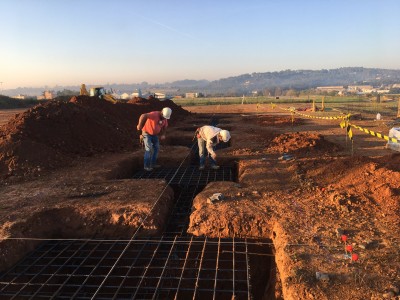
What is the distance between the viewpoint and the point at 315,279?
3.40 metres

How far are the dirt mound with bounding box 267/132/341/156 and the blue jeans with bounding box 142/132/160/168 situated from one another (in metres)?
3.60

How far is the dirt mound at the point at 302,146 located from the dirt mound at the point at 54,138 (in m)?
5.02

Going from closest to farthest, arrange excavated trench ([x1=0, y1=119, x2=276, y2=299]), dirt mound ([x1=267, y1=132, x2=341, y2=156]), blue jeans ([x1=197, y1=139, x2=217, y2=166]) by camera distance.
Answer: excavated trench ([x1=0, y1=119, x2=276, y2=299]), blue jeans ([x1=197, y1=139, x2=217, y2=166]), dirt mound ([x1=267, y1=132, x2=341, y2=156])

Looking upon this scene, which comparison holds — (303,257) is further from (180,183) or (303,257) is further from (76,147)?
(76,147)

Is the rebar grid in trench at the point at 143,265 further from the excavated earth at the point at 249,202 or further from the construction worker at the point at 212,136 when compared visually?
the construction worker at the point at 212,136

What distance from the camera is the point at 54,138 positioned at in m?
9.48

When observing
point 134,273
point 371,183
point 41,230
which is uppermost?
point 371,183

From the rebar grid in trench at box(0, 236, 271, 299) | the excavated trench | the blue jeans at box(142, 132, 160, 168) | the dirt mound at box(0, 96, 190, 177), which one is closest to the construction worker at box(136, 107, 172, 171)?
the blue jeans at box(142, 132, 160, 168)

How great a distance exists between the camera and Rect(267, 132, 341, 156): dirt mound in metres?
9.43

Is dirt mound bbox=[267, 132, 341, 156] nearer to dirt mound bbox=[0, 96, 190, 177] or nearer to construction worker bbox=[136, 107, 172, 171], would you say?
construction worker bbox=[136, 107, 172, 171]

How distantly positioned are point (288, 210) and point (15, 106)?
131 ft

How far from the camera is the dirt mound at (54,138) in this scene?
791 cm

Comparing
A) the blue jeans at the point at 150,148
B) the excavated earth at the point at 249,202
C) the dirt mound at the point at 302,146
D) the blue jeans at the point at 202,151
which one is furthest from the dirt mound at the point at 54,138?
the dirt mound at the point at 302,146

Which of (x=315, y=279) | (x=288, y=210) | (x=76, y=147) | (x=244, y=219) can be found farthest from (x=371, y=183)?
(x=76, y=147)
